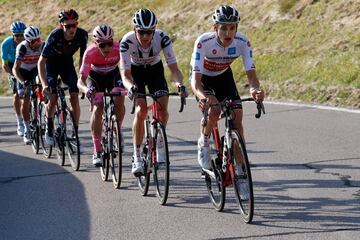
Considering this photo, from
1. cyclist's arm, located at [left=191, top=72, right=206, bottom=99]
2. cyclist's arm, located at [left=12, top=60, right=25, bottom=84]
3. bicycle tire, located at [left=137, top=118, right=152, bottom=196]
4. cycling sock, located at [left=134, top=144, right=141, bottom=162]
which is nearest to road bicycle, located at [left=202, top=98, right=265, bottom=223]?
cyclist's arm, located at [left=191, top=72, right=206, bottom=99]

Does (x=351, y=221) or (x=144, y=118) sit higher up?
(x=144, y=118)

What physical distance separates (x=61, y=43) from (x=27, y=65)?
8.05 feet

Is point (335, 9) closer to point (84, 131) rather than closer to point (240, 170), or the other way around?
point (84, 131)

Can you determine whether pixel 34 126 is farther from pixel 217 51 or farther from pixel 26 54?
pixel 217 51

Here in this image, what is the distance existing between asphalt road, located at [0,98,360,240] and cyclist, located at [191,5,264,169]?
835mm

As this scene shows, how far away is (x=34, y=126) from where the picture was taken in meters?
13.0

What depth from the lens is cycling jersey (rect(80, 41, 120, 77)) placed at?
995 centimetres

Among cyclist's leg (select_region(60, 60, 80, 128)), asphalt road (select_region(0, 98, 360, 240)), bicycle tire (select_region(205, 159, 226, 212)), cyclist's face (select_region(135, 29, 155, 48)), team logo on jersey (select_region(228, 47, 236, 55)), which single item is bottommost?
asphalt road (select_region(0, 98, 360, 240))

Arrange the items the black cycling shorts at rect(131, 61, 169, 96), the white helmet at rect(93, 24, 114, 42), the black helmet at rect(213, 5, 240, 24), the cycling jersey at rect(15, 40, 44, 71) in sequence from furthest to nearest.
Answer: the cycling jersey at rect(15, 40, 44, 71), the white helmet at rect(93, 24, 114, 42), the black cycling shorts at rect(131, 61, 169, 96), the black helmet at rect(213, 5, 240, 24)

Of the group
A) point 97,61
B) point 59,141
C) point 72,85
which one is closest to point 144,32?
A: point 97,61

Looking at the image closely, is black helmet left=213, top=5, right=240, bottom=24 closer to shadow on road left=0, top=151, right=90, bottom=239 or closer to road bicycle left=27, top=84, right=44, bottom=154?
shadow on road left=0, top=151, right=90, bottom=239

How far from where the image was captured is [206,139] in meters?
8.37

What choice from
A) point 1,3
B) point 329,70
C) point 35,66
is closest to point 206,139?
point 35,66

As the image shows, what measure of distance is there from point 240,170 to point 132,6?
22.9 metres
